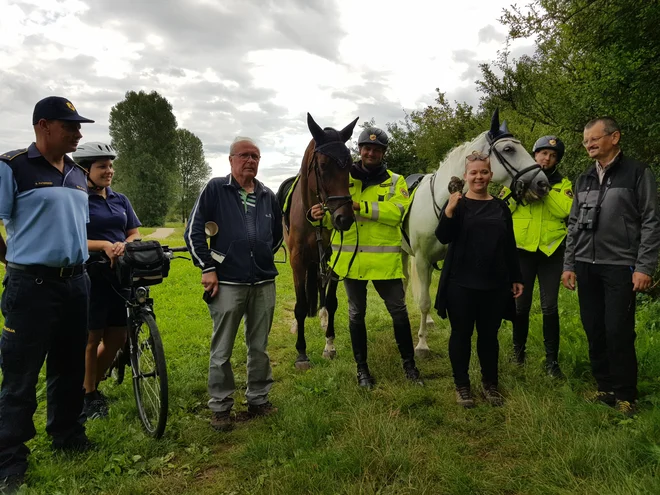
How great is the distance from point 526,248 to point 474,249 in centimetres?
82

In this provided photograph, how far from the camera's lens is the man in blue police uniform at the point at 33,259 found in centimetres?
251

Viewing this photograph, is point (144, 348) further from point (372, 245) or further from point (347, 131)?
point (347, 131)

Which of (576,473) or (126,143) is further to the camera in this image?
(126,143)

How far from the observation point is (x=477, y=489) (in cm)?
229

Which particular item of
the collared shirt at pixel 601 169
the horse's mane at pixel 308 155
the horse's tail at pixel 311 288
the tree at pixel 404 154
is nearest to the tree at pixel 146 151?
the tree at pixel 404 154

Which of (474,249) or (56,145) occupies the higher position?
(56,145)

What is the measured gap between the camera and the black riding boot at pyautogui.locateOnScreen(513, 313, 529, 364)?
3.98 m

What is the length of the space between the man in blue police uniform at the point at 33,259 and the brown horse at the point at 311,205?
1.82 m

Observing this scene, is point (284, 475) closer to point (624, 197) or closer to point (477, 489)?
point (477, 489)

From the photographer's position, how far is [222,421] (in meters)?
3.21

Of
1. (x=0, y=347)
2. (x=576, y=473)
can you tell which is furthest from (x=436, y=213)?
(x=0, y=347)

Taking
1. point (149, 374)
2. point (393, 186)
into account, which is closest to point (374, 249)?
point (393, 186)

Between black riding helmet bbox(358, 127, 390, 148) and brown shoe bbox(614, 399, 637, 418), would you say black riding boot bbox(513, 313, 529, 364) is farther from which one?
black riding helmet bbox(358, 127, 390, 148)

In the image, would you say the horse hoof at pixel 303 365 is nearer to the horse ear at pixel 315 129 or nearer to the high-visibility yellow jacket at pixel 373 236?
the high-visibility yellow jacket at pixel 373 236
